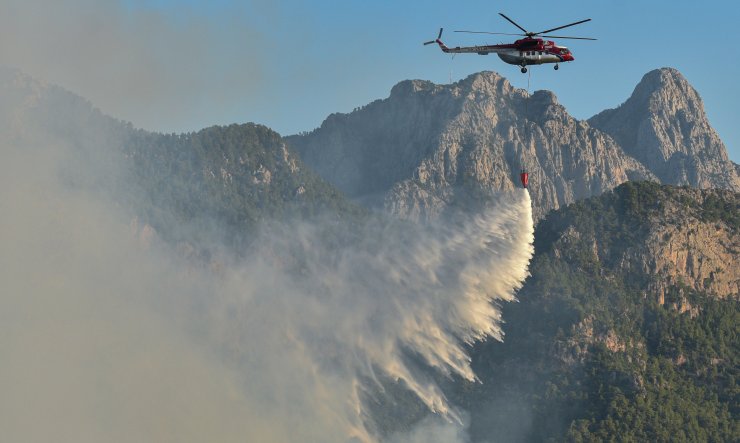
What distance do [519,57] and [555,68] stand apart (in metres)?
3.89

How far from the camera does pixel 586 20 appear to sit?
152 meters

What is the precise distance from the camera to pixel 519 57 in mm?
167250

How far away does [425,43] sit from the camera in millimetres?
178500

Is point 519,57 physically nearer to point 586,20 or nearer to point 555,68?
point 555,68

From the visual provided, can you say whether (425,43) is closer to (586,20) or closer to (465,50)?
(465,50)

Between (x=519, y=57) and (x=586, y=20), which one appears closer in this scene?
(x=586, y=20)

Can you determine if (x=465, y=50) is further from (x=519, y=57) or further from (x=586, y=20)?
(x=586, y=20)

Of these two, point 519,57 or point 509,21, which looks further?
point 519,57

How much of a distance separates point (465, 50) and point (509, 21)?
64.7 ft

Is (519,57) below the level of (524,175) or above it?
above

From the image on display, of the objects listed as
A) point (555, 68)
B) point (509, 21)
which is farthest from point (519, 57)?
point (509, 21)

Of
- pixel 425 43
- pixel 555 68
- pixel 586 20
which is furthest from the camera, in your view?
pixel 425 43

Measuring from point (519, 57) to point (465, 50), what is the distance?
7106 millimetres

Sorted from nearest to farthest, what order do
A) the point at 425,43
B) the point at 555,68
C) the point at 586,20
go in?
the point at 586,20
the point at 555,68
the point at 425,43
